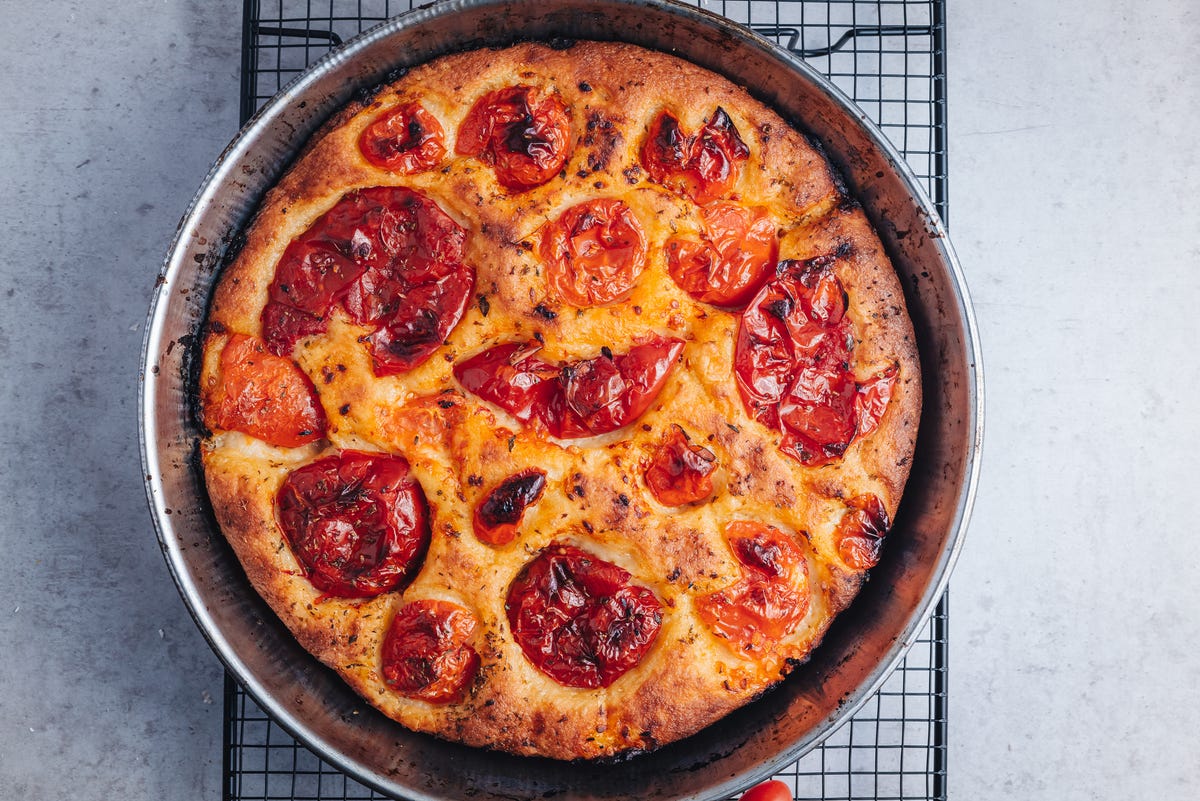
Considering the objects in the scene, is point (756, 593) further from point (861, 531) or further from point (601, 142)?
point (601, 142)

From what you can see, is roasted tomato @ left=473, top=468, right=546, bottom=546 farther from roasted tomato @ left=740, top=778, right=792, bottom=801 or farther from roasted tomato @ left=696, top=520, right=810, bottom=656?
roasted tomato @ left=740, top=778, right=792, bottom=801

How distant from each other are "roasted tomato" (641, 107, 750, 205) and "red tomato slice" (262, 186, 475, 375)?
0.71 metres

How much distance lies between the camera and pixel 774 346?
288 cm

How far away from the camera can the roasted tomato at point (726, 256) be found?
9.53ft

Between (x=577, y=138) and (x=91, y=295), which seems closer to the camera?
(x=577, y=138)

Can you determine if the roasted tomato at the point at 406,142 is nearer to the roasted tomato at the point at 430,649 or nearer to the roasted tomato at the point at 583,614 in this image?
the roasted tomato at the point at 583,614

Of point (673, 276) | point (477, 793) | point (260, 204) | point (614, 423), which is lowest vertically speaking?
point (477, 793)

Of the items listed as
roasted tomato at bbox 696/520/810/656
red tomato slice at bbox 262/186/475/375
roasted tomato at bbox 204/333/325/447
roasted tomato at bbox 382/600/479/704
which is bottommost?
roasted tomato at bbox 382/600/479/704

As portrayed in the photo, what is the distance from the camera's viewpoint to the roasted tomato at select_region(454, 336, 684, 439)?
2799mm

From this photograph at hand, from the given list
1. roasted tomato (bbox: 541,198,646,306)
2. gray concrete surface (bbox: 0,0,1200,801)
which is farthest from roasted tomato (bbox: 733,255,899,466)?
gray concrete surface (bbox: 0,0,1200,801)

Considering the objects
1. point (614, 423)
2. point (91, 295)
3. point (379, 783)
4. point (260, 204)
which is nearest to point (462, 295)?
point (614, 423)

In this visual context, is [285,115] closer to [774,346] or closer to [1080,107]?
[774,346]

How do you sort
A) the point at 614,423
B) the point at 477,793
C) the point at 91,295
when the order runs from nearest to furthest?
the point at 614,423, the point at 477,793, the point at 91,295

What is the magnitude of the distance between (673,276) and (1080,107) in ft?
7.44
